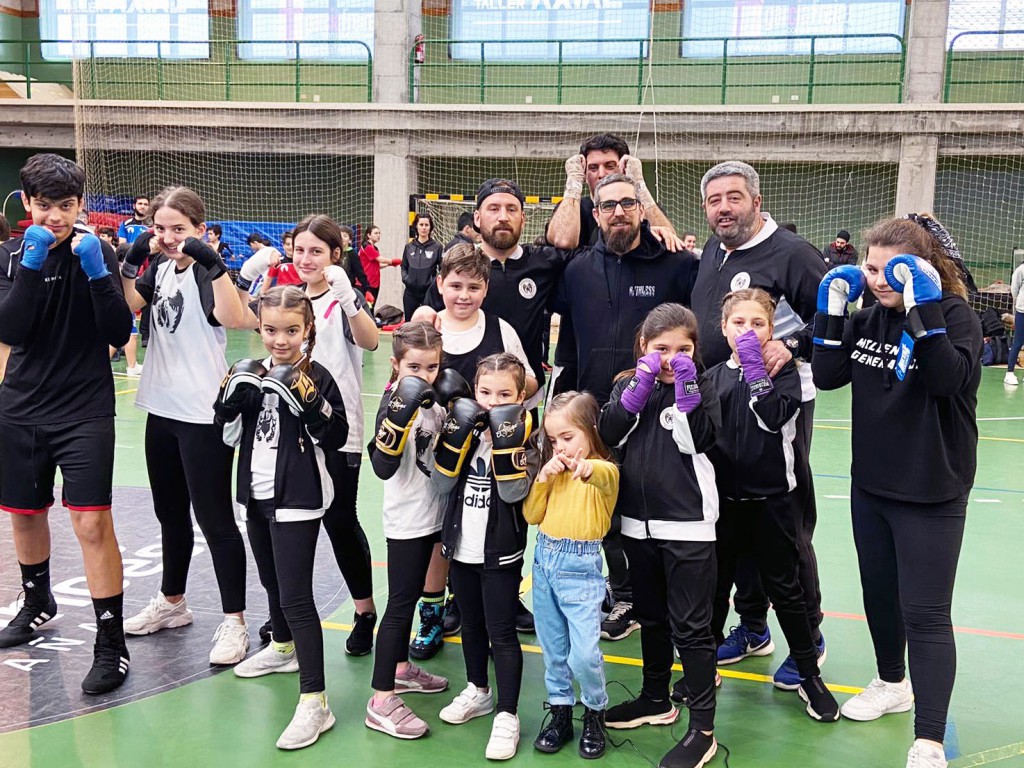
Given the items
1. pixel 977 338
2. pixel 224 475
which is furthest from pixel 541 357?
pixel 977 338

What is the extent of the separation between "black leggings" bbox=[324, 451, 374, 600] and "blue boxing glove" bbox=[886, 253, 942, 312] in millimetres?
2339

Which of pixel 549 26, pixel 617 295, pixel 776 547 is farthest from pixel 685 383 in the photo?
pixel 549 26

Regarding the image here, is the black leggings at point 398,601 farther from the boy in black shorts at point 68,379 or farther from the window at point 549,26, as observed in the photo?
the window at point 549,26

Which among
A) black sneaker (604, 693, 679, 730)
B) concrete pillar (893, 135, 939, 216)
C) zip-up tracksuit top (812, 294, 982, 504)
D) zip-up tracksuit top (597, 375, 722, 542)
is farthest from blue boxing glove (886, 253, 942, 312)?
concrete pillar (893, 135, 939, 216)

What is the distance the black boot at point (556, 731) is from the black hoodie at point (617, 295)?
1.39 meters

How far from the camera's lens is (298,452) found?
3803 millimetres

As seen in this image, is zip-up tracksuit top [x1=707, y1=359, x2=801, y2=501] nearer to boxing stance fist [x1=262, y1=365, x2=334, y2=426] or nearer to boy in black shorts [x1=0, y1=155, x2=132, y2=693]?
boxing stance fist [x1=262, y1=365, x2=334, y2=426]

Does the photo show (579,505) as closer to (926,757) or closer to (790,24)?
(926,757)

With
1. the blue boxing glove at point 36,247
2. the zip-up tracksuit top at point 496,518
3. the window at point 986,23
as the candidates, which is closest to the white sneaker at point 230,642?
the zip-up tracksuit top at point 496,518

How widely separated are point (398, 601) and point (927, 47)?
1645cm

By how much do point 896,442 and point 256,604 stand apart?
3269mm

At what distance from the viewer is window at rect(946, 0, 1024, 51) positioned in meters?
17.1

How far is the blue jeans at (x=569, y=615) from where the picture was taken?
3.53 metres

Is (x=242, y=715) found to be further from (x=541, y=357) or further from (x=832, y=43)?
(x=832, y=43)
